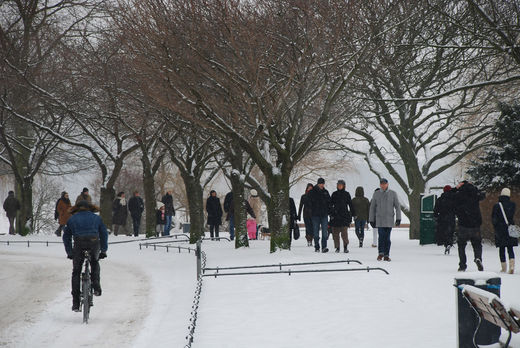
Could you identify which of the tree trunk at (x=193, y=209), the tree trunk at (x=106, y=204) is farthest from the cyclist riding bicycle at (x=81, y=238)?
the tree trunk at (x=106, y=204)

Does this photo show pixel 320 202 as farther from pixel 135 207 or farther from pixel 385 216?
pixel 135 207

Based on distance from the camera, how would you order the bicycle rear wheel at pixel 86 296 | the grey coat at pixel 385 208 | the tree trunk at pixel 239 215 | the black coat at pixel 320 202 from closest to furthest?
the bicycle rear wheel at pixel 86 296 → the grey coat at pixel 385 208 → the black coat at pixel 320 202 → the tree trunk at pixel 239 215

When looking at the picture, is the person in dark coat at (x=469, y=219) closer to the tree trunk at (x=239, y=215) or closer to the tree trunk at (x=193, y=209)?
the tree trunk at (x=239, y=215)

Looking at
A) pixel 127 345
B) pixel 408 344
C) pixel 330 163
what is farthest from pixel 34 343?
pixel 330 163

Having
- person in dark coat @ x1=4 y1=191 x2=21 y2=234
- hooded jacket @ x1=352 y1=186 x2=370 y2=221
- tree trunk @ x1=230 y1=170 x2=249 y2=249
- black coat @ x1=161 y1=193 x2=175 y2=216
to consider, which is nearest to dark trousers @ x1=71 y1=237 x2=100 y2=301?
tree trunk @ x1=230 y1=170 x2=249 y2=249

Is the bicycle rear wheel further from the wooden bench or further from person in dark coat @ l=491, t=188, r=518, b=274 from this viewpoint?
person in dark coat @ l=491, t=188, r=518, b=274

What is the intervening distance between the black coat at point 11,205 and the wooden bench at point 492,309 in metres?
29.1

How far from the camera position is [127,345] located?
26.8 ft

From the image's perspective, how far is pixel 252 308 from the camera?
10148 millimetres

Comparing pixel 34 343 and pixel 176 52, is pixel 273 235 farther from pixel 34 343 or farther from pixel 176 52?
pixel 34 343

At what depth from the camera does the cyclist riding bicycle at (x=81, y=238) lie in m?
10.1

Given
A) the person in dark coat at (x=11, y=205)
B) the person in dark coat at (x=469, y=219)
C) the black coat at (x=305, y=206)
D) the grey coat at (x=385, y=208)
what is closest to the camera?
the person in dark coat at (x=469, y=219)

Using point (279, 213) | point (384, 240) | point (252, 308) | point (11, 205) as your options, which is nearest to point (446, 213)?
point (384, 240)

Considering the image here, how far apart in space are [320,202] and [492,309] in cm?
1218
